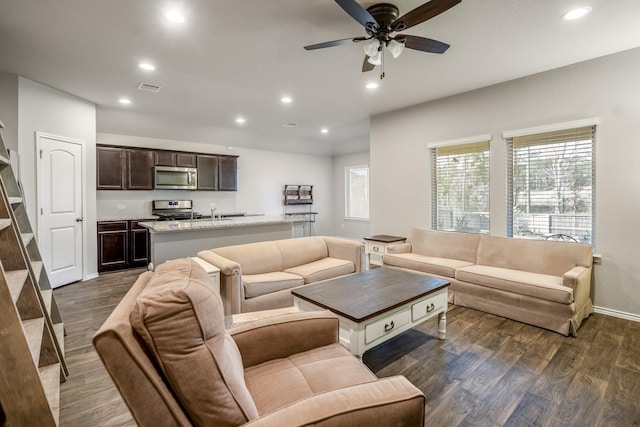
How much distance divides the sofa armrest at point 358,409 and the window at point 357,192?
24.5 ft

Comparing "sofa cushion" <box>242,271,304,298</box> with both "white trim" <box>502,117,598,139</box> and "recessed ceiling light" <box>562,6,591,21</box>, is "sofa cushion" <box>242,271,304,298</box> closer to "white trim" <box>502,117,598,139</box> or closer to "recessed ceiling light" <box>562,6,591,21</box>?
"white trim" <box>502,117,598,139</box>

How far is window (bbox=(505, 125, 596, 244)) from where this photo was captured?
3420mm

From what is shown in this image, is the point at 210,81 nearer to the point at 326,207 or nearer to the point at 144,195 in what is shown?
the point at 144,195

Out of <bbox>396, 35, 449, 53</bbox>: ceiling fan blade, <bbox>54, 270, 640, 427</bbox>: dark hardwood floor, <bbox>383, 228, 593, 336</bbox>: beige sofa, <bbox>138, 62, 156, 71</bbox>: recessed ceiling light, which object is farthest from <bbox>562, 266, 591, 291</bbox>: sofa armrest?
<bbox>138, 62, 156, 71</bbox>: recessed ceiling light

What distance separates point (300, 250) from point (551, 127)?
3.38 metres

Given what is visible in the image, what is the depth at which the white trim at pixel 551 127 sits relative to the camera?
3320 millimetres

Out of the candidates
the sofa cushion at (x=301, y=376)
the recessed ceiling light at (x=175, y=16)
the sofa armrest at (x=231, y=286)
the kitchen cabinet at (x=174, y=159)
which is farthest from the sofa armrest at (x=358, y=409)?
the kitchen cabinet at (x=174, y=159)

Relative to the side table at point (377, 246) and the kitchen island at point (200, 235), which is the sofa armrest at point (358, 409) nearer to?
the kitchen island at point (200, 235)

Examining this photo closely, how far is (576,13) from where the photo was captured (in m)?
2.45

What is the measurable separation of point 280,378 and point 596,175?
3954mm

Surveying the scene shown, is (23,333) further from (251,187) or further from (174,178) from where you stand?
(251,187)

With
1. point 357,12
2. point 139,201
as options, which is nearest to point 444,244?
point 357,12

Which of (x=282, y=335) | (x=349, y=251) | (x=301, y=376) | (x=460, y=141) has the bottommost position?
(x=301, y=376)

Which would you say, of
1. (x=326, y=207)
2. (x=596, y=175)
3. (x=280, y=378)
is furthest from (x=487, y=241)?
(x=326, y=207)
